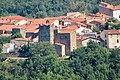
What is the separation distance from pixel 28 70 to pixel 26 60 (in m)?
0.69

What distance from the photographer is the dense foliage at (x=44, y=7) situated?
194 ft

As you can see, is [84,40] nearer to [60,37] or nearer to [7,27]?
[60,37]

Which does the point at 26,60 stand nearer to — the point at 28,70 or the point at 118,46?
the point at 28,70

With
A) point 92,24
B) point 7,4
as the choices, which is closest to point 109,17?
point 92,24

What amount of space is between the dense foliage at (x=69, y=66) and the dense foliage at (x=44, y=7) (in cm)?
1453

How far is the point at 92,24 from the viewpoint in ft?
156

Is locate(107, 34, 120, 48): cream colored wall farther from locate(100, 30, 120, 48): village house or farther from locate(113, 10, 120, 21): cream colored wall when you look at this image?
locate(113, 10, 120, 21): cream colored wall

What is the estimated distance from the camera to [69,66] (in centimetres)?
4241

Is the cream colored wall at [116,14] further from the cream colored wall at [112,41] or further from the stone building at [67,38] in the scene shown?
the stone building at [67,38]

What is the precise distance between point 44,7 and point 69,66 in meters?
19.4

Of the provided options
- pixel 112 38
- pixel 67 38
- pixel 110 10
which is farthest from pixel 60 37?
pixel 110 10

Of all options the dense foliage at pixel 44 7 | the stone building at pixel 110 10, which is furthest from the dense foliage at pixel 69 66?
the dense foliage at pixel 44 7

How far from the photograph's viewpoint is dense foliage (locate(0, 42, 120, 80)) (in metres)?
41.7

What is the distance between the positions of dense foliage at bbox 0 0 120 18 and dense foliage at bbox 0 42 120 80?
1453 centimetres
